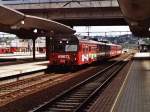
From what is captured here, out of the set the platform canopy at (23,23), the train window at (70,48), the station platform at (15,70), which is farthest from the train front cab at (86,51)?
the station platform at (15,70)

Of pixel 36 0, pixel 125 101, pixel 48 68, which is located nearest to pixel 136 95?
pixel 125 101

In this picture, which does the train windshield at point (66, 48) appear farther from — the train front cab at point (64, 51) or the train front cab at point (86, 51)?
the train front cab at point (86, 51)

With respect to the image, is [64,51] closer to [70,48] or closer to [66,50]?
[66,50]

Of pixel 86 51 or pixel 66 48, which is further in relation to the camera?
pixel 86 51

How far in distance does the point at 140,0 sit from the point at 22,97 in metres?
10.7

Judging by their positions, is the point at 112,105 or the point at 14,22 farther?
the point at 14,22

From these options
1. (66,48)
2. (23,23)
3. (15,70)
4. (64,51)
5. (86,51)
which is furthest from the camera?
(23,23)

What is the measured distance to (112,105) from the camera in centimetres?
1309

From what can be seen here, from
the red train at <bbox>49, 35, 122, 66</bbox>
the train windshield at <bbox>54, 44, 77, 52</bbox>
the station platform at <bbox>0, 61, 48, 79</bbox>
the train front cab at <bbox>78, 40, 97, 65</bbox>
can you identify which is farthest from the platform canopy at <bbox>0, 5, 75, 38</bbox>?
the station platform at <bbox>0, 61, 48, 79</bbox>

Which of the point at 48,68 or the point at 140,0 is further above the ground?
the point at 140,0

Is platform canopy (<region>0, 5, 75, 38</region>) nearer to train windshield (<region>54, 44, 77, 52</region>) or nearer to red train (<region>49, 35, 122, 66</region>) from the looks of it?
red train (<region>49, 35, 122, 66</region>)

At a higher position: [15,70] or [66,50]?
[66,50]

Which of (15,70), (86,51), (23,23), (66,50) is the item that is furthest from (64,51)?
(23,23)

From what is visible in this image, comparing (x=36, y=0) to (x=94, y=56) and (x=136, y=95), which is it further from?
(x=136, y=95)
